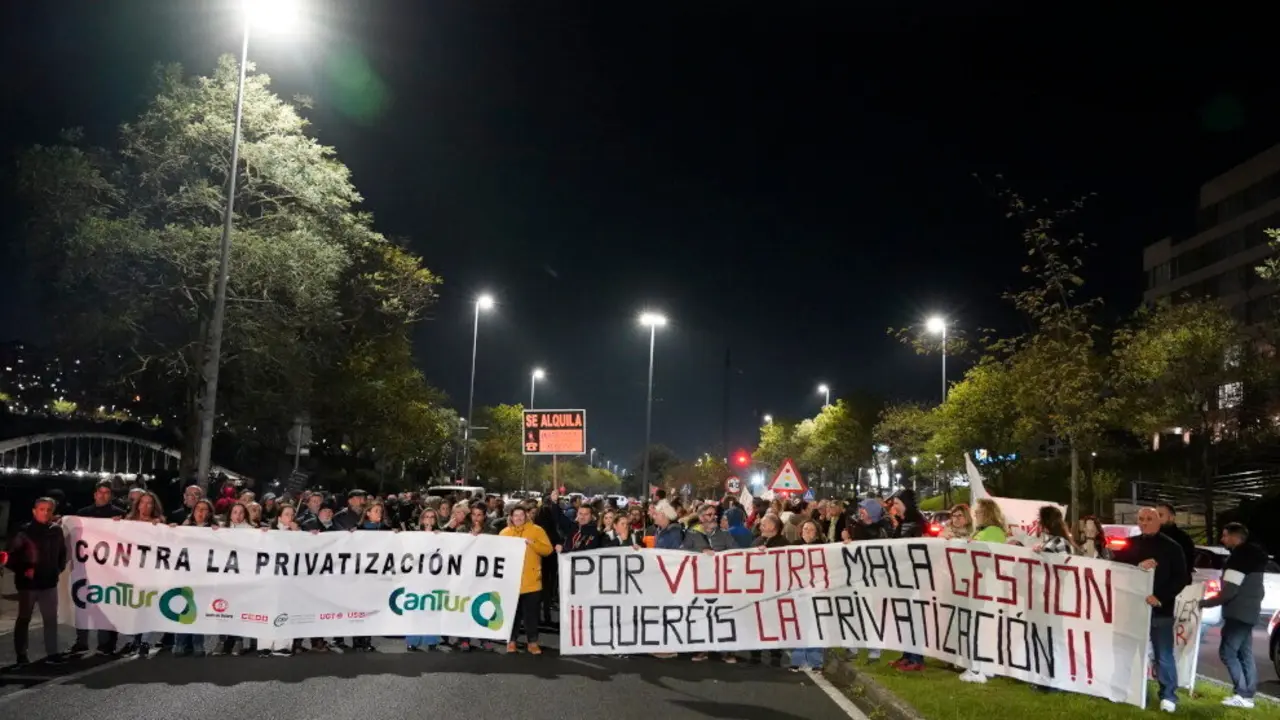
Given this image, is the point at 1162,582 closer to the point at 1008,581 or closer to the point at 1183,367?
the point at 1008,581

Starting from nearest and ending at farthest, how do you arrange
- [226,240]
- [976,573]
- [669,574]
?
1. [976,573]
2. [669,574]
3. [226,240]

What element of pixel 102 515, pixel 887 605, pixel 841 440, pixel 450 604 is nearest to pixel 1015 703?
pixel 887 605

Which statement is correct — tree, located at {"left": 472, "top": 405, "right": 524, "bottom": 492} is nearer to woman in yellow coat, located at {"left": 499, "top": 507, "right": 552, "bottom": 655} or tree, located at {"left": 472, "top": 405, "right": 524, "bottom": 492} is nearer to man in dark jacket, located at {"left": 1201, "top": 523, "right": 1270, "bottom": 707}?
woman in yellow coat, located at {"left": 499, "top": 507, "right": 552, "bottom": 655}

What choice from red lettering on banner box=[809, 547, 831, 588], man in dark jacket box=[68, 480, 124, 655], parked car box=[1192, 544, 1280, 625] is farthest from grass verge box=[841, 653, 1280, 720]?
man in dark jacket box=[68, 480, 124, 655]

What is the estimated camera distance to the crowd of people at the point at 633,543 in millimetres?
9242

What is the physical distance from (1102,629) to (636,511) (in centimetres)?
760

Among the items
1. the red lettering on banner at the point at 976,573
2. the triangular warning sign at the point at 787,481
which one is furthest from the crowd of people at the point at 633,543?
the triangular warning sign at the point at 787,481

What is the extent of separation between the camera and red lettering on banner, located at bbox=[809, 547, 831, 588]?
11.2 m

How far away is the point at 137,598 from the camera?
36.4 feet

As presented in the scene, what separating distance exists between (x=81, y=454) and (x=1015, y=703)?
53057mm

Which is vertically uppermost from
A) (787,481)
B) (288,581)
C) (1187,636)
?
(787,481)

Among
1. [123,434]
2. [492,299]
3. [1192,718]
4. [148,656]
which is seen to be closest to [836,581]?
[1192,718]

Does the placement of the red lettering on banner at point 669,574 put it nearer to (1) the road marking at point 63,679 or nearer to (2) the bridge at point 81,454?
(1) the road marking at point 63,679

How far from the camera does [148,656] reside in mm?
10820
